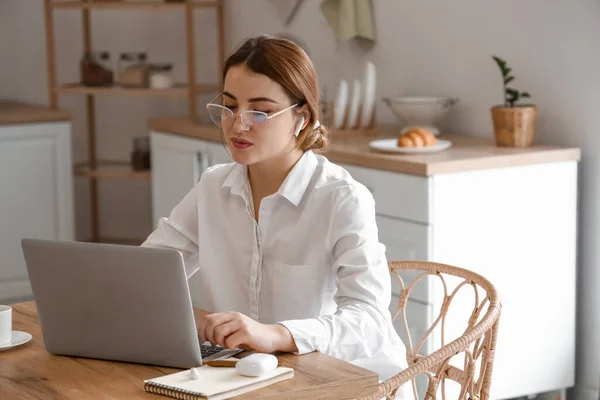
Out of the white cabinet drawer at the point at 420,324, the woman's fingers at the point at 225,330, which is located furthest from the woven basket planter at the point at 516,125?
the woman's fingers at the point at 225,330

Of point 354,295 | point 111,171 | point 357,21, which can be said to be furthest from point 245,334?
point 111,171

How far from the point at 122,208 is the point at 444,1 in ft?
7.22

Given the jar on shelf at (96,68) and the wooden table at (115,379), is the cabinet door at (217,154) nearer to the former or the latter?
the jar on shelf at (96,68)

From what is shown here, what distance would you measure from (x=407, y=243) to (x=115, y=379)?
143cm

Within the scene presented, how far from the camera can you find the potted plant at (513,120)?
9.56ft

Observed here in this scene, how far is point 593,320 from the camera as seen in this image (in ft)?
9.73

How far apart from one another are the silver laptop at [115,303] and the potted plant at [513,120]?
1.62 meters

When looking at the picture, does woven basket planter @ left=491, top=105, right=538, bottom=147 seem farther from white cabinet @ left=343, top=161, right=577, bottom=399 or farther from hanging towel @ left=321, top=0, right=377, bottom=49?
hanging towel @ left=321, top=0, right=377, bottom=49

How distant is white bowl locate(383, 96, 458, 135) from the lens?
10.7 feet

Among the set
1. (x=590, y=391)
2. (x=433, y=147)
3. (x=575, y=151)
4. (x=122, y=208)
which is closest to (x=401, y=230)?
(x=433, y=147)

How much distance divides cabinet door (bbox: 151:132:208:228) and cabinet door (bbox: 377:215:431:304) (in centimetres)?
105

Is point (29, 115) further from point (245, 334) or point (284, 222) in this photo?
point (245, 334)

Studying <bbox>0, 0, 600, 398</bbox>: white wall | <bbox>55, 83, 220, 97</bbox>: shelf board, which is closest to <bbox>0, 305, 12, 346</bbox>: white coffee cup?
<bbox>0, 0, 600, 398</bbox>: white wall

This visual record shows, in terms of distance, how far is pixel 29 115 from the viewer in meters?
4.16
